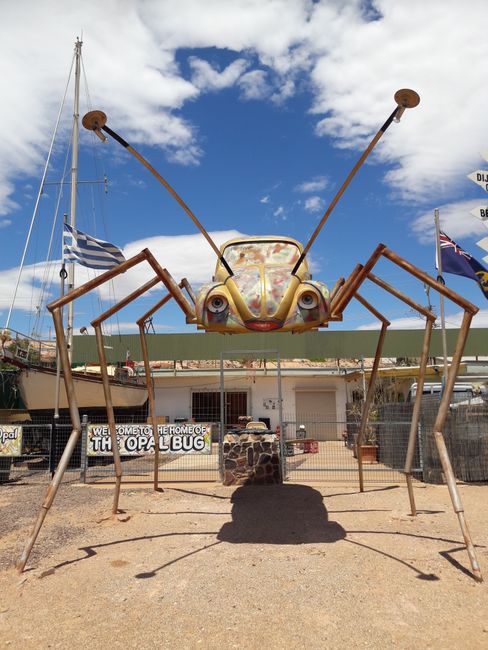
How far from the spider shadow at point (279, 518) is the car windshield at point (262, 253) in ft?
12.4

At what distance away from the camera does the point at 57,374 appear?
43.0 ft

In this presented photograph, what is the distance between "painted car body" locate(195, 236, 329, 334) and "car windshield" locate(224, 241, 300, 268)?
0.23 meters

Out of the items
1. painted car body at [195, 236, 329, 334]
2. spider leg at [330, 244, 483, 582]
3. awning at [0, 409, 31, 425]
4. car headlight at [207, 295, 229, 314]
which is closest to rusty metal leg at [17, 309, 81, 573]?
painted car body at [195, 236, 329, 334]

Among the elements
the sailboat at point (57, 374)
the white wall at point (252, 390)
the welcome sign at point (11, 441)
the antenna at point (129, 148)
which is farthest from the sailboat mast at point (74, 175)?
the antenna at point (129, 148)

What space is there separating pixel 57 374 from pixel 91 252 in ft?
11.4

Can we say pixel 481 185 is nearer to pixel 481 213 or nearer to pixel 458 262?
pixel 481 213

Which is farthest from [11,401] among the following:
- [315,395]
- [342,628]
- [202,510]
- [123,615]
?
[315,395]

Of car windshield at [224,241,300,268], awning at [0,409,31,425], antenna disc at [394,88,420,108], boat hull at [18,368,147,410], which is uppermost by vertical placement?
antenna disc at [394,88,420,108]

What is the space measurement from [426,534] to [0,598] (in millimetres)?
5281

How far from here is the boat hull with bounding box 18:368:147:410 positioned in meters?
14.7

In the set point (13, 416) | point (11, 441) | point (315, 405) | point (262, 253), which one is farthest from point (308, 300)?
point (315, 405)

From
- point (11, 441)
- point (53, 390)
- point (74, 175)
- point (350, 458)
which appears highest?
point (74, 175)

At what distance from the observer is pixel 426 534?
21.7 ft

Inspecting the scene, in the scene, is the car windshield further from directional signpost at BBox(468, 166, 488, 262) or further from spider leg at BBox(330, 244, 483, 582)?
directional signpost at BBox(468, 166, 488, 262)
